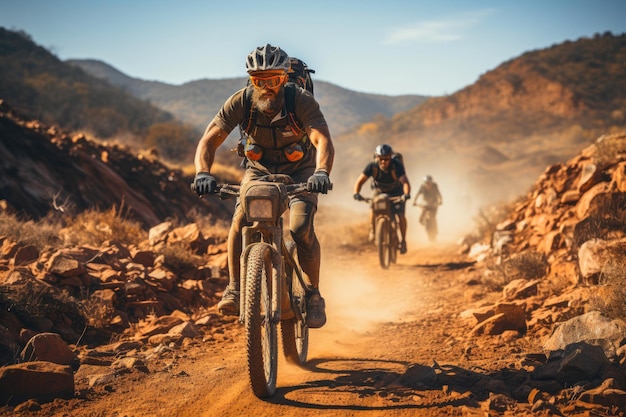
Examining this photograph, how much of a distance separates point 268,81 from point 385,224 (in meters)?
7.38

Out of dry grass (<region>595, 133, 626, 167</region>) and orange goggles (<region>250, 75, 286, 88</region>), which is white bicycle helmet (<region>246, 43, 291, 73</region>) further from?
dry grass (<region>595, 133, 626, 167</region>)

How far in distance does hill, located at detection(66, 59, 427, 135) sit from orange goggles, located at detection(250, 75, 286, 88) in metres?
83.1

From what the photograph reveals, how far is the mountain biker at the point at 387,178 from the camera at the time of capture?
37.9 ft

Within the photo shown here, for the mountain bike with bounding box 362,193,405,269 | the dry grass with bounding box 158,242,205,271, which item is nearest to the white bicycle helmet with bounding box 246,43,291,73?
the dry grass with bounding box 158,242,205,271

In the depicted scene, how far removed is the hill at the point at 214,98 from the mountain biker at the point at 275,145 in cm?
8278

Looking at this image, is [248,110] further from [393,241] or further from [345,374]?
[393,241]

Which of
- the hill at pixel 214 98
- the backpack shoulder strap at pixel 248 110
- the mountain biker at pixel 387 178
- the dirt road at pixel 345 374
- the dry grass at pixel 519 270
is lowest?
the dirt road at pixel 345 374

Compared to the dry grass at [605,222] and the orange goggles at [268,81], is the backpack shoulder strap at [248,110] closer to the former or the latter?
the orange goggles at [268,81]

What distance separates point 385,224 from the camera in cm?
1195

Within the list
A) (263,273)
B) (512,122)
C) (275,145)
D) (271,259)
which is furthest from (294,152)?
(512,122)

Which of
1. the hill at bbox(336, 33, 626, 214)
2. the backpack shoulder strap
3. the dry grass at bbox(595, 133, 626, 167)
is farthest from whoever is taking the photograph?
the hill at bbox(336, 33, 626, 214)

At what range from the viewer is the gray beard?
5117mm

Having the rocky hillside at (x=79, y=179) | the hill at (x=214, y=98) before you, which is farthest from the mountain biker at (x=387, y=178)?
the hill at (x=214, y=98)

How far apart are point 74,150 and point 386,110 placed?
112 meters
